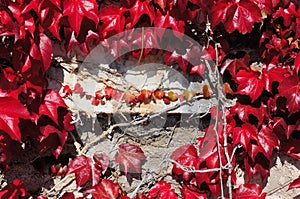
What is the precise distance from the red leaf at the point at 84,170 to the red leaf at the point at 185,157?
0.36 m

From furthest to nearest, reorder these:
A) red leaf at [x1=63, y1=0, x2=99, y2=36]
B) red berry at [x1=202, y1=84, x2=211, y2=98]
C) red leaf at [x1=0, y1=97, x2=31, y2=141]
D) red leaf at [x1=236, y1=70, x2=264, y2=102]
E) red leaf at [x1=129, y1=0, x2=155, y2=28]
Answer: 1. red berry at [x1=202, y1=84, x2=211, y2=98]
2. red leaf at [x1=236, y1=70, x2=264, y2=102]
3. red leaf at [x1=129, y1=0, x2=155, y2=28]
4. red leaf at [x1=63, y1=0, x2=99, y2=36]
5. red leaf at [x1=0, y1=97, x2=31, y2=141]

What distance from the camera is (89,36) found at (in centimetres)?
196

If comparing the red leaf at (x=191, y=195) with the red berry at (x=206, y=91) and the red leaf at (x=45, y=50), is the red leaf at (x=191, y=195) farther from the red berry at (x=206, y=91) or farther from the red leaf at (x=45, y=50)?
the red leaf at (x=45, y=50)

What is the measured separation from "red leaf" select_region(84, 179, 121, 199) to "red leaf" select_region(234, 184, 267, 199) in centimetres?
57

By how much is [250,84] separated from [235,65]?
109 mm

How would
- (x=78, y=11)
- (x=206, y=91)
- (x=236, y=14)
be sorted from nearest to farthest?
1. (x=78, y=11)
2. (x=236, y=14)
3. (x=206, y=91)

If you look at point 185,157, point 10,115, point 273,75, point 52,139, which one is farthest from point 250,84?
point 10,115

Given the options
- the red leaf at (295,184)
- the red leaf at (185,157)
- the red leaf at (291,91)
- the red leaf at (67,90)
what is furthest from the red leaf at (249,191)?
the red leaf at (67,90)

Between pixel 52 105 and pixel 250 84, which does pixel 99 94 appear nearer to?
pixel 52 105

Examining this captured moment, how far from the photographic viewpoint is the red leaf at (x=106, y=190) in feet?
6.81

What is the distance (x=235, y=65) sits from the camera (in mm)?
2088

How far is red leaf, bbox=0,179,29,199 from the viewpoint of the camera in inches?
79.5

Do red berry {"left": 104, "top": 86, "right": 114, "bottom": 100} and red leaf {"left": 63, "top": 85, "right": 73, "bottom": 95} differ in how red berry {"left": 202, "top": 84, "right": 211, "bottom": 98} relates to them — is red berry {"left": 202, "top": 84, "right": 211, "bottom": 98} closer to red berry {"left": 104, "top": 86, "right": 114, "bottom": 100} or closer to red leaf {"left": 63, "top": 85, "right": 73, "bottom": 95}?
red berry {"left": 104, "top": 86, "right": 114, "bottom": 100}

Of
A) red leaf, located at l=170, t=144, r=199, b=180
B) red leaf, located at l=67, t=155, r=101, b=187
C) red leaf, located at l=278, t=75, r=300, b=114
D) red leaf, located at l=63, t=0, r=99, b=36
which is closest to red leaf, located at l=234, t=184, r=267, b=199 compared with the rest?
→ red leaf, located at l=170, t=144, r=199, b=180
